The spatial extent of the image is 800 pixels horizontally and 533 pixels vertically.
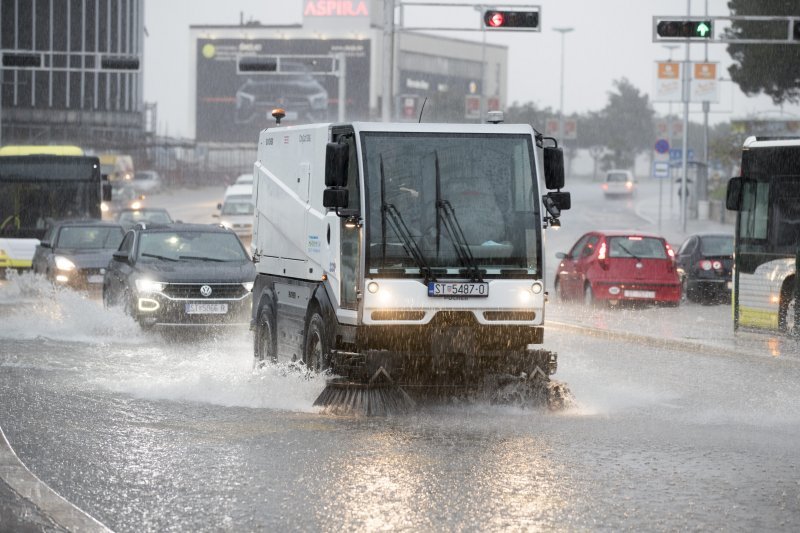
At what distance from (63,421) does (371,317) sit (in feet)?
8.34

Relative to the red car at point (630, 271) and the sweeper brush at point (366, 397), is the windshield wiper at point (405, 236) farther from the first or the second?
the red car at point (630, 271)

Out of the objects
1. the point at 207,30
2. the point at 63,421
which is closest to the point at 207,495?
the point at 63,421

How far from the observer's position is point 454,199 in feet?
39.2

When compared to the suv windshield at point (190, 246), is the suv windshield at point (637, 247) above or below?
below

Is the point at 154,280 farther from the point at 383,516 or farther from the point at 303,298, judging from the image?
the point at 383,516

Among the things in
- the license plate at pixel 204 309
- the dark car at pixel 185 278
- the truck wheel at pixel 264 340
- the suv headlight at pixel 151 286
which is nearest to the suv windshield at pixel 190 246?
the dark car at pixel 185 278

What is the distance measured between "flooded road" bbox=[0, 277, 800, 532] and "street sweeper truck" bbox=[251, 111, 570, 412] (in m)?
0.40

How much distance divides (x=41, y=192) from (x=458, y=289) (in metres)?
21.2

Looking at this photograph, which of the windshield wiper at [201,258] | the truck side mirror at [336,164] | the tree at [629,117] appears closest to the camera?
the truck side mirror at [336,164]

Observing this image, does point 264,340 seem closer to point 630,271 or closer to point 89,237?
point 630,271

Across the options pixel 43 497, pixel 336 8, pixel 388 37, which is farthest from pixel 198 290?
pixel 336 8

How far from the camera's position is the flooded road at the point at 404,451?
756cm

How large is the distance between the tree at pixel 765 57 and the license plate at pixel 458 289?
1522 inches

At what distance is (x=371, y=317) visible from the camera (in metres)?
11.7
